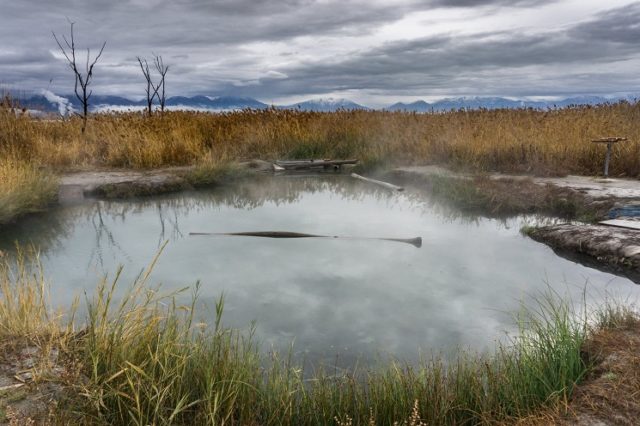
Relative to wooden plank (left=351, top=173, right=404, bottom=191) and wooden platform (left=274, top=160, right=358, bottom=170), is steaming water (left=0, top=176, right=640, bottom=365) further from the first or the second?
wooden platform (left=274, top=160, right=358, bottom=170)

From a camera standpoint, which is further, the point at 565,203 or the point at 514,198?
the point at 514,198

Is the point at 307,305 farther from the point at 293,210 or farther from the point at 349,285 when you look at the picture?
the point at 293,210

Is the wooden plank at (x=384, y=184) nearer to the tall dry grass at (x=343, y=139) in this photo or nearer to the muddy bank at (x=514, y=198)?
the muddy bank at (x=514, y=198)

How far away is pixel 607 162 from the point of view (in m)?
8.27

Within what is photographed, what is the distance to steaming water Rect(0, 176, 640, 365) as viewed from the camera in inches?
154

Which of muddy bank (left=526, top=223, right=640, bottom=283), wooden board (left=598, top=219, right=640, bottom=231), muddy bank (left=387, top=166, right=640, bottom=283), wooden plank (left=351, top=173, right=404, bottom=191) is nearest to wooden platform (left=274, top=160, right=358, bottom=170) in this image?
wooden plank (left=351, top=173, right=404, bottom=191)

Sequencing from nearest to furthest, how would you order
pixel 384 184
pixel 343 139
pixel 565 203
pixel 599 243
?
pixel 599 243 < pixel 565 203 < pixel 384 184 < pixel 343 139

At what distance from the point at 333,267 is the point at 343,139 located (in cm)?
807

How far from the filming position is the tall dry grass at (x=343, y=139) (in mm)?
9398

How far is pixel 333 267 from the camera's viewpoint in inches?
210

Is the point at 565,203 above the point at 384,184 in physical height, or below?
below

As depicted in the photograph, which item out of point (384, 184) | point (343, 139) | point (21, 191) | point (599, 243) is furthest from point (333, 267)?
point (343, 139)

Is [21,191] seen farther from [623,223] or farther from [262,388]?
[623,223]

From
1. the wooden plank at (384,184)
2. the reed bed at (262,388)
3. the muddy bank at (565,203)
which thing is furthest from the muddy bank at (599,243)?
the wooden plank at (384,184)
